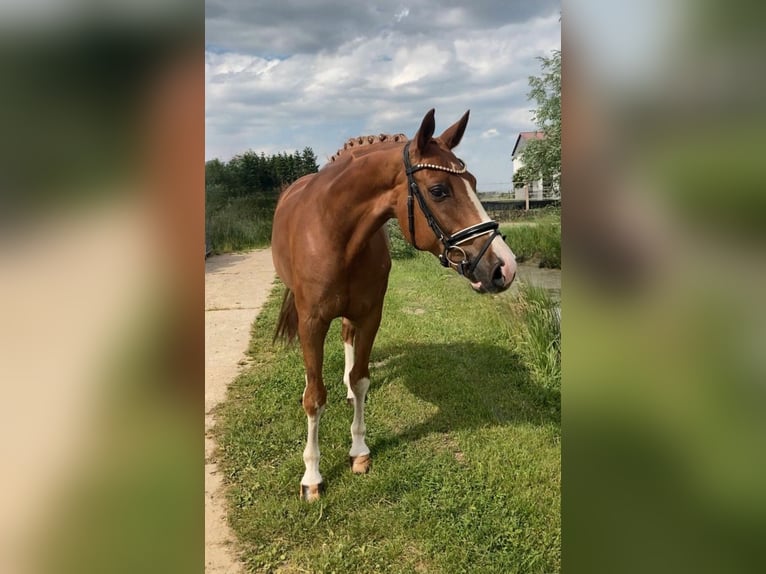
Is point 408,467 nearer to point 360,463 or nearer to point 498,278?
point 360,463

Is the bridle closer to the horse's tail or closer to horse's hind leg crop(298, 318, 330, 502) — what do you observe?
horse's hind leg crop(298, 318, 330, 502)

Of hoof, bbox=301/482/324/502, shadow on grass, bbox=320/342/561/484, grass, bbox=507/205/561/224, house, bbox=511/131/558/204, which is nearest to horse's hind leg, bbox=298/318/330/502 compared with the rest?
hoof, bbox=301/482/324/502

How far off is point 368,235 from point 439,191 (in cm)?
59

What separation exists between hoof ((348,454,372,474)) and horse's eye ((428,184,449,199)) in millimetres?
2048

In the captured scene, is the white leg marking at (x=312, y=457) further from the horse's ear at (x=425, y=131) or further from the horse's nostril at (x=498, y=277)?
the horse's ear at (x=425, y=131)

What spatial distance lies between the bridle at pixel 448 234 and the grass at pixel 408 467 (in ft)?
5.08

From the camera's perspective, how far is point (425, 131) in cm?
247

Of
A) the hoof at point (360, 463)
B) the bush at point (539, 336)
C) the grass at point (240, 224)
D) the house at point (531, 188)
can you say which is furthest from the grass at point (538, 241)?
the grass at point (240, 224)

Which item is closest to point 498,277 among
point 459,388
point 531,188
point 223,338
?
point 459,388
